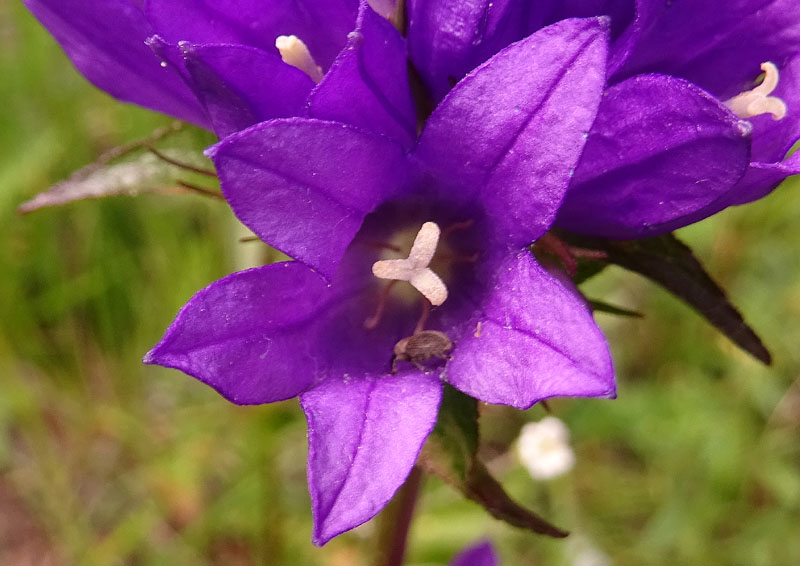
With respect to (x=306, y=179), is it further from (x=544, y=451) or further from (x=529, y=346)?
(x=544, y=451)

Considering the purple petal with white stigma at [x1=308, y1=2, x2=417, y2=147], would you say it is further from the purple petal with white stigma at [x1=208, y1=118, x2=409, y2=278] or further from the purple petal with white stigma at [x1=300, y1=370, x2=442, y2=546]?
the purple petal with white stigma at [x1=300, y1=370, x2=442, y2=546]

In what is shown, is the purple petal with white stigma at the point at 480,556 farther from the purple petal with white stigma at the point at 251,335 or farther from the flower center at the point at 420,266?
the purple petal with white stigma at the point at 251,335

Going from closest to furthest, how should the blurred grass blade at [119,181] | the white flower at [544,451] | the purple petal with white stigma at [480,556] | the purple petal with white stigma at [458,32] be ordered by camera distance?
the purple petal with white stigma at [458,32], the blurred grass blade at [119,181], the purple petal with white stigma at [480,556], the white flower at [544,451]

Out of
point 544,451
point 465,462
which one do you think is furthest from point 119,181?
point 544,451

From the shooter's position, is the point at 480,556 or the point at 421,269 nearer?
the point at 421,269

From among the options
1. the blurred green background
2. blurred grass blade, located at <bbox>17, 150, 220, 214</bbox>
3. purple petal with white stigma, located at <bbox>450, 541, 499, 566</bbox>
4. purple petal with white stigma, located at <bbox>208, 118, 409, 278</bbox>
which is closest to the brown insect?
purple petal with white stigma, located at <bbox>208, 118, 409, 278</bbox>

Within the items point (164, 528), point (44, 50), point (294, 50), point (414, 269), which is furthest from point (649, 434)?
point (44, 50)

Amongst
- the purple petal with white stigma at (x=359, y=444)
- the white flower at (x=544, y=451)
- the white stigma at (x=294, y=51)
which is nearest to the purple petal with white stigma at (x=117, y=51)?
the white stigma at (x=294, y=51)
